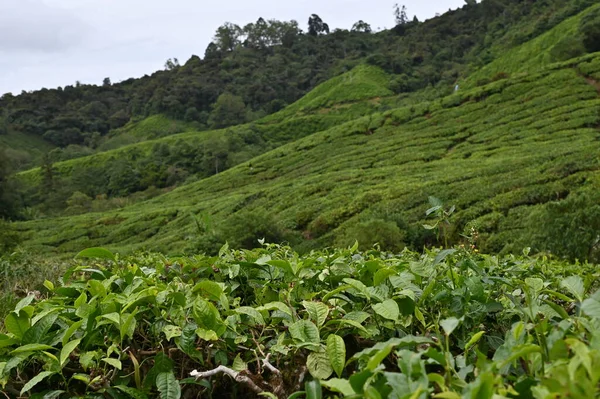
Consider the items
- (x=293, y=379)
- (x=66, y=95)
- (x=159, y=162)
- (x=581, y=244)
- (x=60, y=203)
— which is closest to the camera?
(x=293, y=379)

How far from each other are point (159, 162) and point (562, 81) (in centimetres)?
5178

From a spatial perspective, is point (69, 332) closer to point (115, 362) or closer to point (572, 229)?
point (115, 362)

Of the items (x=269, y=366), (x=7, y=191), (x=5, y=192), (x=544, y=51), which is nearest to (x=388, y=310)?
(x=269, y=366)

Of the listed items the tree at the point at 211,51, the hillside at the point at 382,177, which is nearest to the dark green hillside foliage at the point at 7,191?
the hillside at the point at 382,177

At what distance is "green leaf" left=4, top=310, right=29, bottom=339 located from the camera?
1.38 m

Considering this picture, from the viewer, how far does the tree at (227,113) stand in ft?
289

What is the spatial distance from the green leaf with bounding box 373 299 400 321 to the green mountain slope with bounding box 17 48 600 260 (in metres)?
1.98

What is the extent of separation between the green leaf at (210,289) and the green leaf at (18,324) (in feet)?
1.74

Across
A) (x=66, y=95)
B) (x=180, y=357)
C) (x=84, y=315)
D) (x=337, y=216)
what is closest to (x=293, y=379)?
(x=180, y=357)

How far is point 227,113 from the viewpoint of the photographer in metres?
89.0

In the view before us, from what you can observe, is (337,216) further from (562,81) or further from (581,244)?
(562,81)

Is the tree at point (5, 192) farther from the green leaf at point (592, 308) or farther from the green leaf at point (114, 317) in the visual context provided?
the green leaf at point (592, 308)

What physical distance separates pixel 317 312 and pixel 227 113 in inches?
3563

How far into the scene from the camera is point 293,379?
4.42 ft
